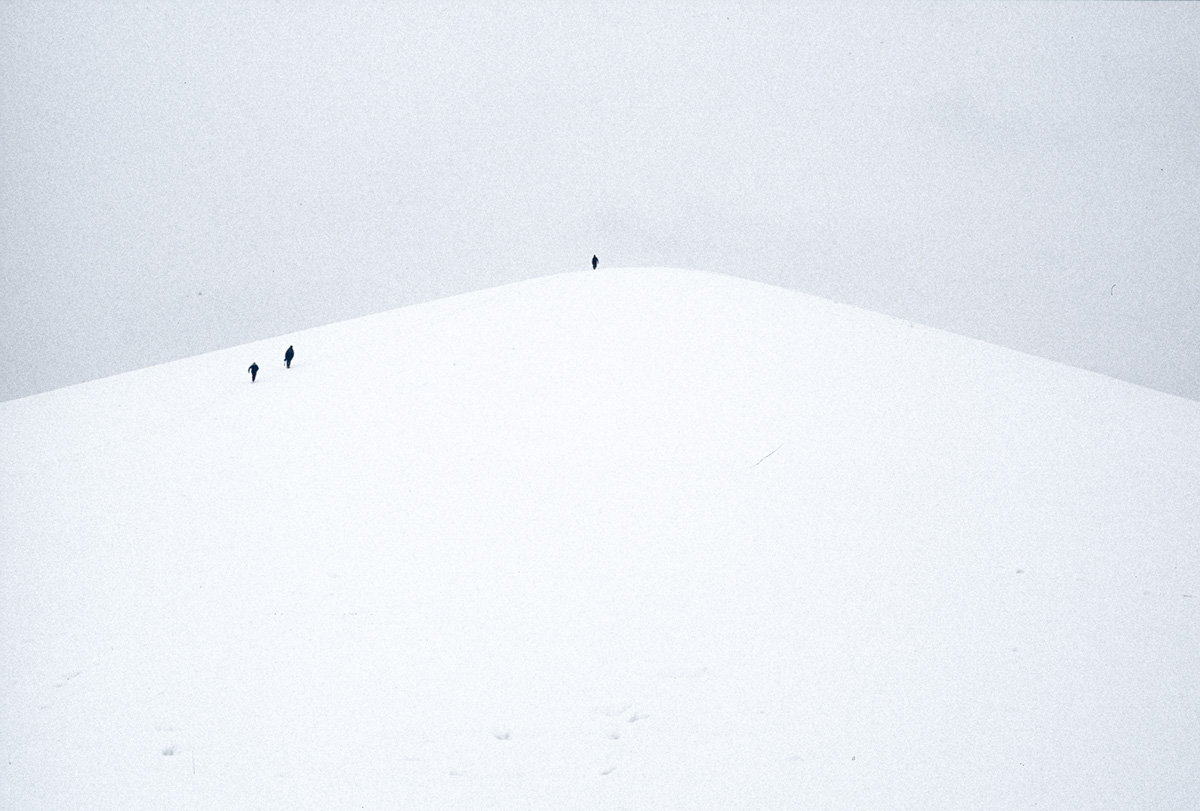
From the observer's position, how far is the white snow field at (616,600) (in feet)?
15.6

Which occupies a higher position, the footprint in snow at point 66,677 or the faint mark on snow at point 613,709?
the footprint in snow at point 66,677

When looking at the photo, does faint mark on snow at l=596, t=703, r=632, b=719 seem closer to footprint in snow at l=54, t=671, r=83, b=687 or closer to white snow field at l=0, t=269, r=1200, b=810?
white snow field at l=0, t=269, r=1200, b=810

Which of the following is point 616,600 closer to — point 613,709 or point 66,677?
point 613,709

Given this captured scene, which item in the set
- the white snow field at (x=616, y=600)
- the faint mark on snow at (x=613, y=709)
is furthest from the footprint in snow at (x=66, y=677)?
the faint mark on snow at (x=613, y=709)

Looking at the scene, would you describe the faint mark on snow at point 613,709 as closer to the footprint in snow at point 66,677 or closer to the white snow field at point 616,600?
the white snow field at point 616,600

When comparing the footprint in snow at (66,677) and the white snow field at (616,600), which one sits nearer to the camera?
the white snow field at (616,600)

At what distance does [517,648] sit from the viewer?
236 inches

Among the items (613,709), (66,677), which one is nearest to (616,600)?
(613,709)

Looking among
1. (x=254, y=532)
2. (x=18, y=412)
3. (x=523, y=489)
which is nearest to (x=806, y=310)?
(x=523, y=489)

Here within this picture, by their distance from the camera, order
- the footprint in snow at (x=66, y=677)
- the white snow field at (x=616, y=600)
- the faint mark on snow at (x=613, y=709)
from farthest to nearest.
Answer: the footprint in snow at (x=66, y=677) < the faint mark on snow at (x=613, y=709) < the white snow field at (x=616, y=600)

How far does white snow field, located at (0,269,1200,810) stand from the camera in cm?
476

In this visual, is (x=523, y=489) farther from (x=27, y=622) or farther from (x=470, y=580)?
(x=27, y=622)

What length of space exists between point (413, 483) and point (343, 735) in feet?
15.6

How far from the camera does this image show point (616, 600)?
662cm
